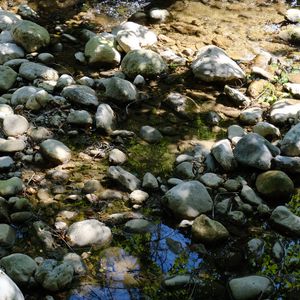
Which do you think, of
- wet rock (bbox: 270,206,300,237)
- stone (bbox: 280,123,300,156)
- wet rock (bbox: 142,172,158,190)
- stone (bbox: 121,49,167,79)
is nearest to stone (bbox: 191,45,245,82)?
stone (bbox: 121,49,167,79)

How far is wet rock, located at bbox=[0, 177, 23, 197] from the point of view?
3.76m

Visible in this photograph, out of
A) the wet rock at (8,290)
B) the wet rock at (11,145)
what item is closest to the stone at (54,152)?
the wet rock at (11,145)

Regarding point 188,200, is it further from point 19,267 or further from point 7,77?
point 7,77

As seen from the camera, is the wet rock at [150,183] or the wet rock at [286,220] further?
the wet rock at [150,183]

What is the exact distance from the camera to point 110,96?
5.25 metres

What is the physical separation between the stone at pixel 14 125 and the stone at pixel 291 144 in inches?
103

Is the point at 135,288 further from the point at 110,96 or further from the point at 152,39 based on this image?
the point at 152,39

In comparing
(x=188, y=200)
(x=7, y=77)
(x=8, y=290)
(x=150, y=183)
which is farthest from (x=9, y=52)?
(x=8, y=290)

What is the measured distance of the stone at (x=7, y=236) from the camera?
333 centimetres

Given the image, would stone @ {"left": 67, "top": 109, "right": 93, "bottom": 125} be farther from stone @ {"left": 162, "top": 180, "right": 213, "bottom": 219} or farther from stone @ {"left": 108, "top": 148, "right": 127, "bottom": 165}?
stone @ {"left": 162, "top": 180, "right": 213, "bottom": 219}

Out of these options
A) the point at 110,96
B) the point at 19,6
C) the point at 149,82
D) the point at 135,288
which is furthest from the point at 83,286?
the point at 19,6

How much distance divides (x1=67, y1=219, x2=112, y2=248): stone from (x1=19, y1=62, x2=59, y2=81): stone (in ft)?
8.99

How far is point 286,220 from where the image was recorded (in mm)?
3596

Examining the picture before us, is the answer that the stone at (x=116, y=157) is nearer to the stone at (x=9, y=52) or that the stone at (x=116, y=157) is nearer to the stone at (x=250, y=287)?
the stone at (x=250, y=287)
